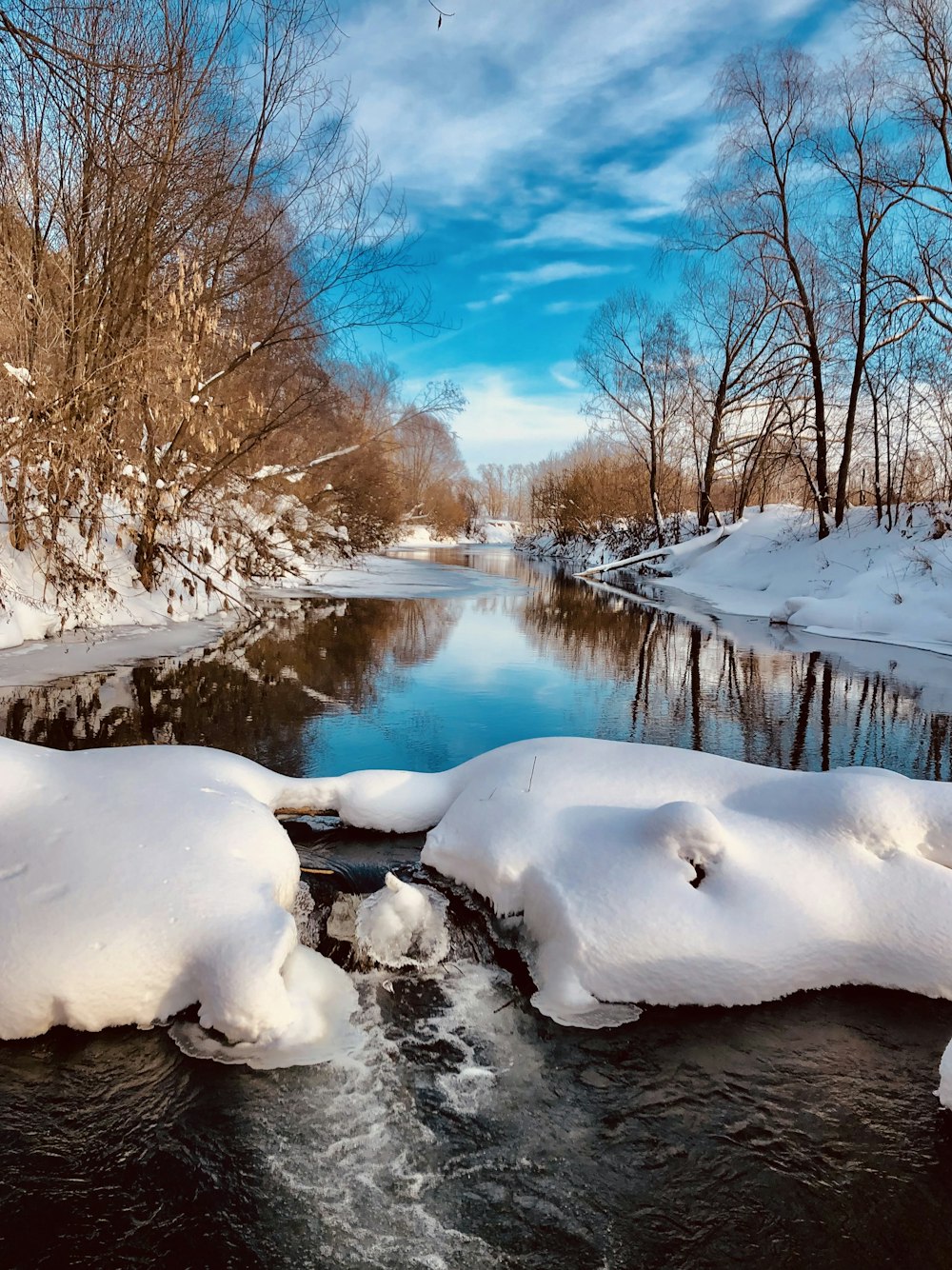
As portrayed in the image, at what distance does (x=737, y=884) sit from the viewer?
323 cm

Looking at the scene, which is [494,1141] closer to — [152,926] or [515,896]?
[515,896]

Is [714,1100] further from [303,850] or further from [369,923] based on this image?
[303,850]

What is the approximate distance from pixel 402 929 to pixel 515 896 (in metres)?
0.55

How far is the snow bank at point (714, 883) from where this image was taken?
307 centimetres

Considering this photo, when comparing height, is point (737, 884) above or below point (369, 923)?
above

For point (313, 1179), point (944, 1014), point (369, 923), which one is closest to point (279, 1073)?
point (313, 1179)

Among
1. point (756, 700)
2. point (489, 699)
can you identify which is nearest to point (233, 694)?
point (489, 699)

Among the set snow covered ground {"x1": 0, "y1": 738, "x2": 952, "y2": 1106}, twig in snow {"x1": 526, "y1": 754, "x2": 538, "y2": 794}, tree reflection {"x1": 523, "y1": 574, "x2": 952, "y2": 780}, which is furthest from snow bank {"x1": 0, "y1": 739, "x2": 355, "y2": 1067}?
tree reflection {"x1": 523, "y1": 574, "x2": 952, "y2": 780}

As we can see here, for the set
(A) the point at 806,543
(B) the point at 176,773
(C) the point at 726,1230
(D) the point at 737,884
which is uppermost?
(A) the point at 806,543

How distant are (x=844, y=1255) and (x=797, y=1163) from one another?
0.29m

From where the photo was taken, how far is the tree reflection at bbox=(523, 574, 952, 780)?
6208 millimetres

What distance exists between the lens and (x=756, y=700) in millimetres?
8031

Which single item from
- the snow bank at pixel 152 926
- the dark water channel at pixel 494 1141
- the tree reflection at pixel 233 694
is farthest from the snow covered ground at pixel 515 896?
the tree reflection at pixel 233 694

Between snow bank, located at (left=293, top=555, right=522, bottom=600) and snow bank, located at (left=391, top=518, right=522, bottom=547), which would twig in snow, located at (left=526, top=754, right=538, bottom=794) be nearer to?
snow bank, located at (left=293, top=555, right=522, bottom=600)
